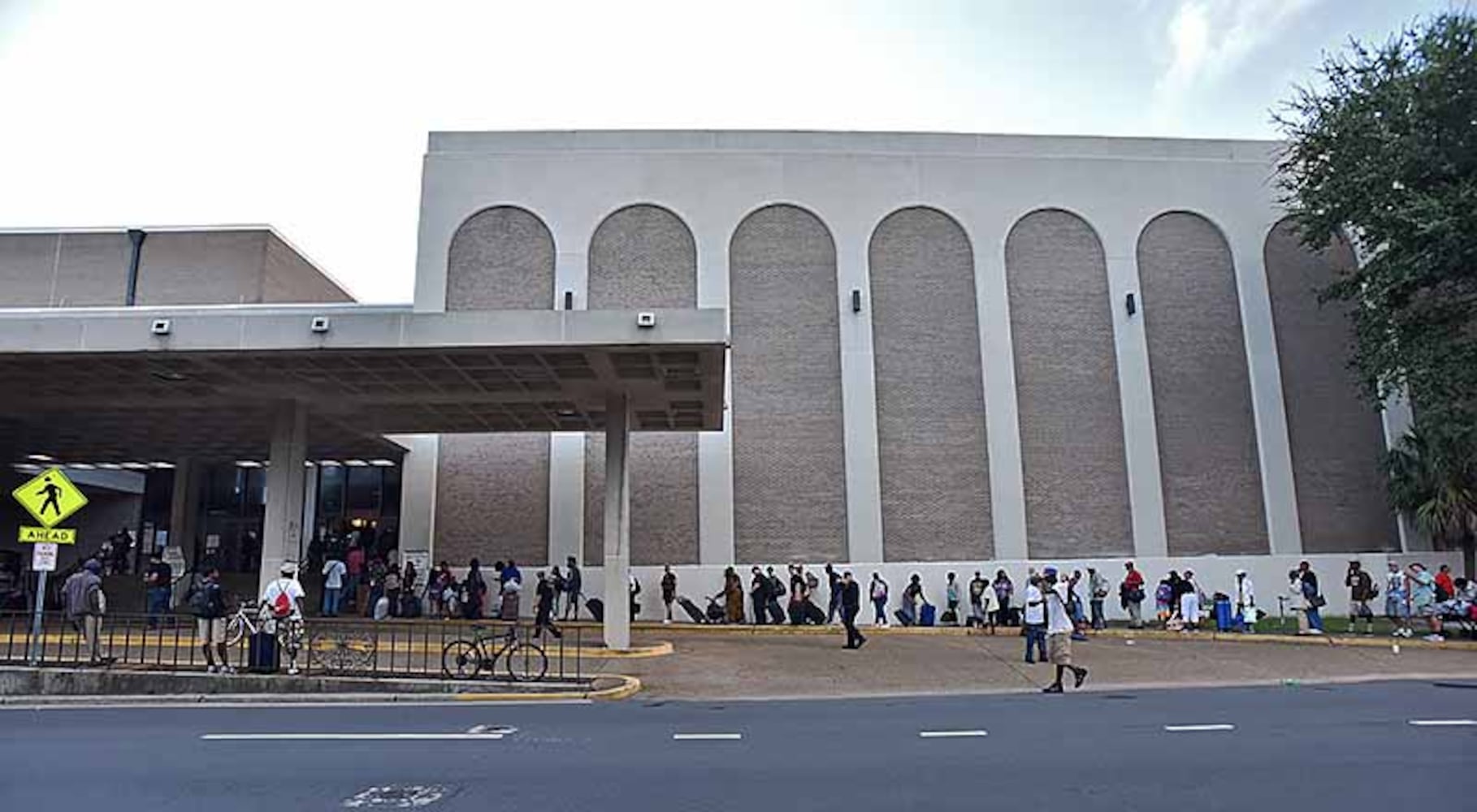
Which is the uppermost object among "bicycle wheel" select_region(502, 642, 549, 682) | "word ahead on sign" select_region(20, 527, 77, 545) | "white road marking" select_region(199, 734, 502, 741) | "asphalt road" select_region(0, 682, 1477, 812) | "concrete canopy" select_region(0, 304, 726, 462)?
"concrete canopy" select_region(0, 304, 726, 462)

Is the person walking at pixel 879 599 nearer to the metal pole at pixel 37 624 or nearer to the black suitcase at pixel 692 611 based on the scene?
the black suitcase at pixel 692 611

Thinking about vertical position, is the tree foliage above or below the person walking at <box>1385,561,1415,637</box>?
above

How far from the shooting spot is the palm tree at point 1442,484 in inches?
1002

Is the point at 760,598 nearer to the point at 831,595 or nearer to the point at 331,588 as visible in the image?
the point at 831,595

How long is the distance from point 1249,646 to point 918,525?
886 cm

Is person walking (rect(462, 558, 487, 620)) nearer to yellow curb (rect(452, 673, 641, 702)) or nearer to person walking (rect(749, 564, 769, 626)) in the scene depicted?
person walking (rect(749, 564, 769, 626))

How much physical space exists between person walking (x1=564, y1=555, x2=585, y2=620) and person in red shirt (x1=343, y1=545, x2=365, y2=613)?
509cm

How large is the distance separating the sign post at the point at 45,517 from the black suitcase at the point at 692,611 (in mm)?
13433

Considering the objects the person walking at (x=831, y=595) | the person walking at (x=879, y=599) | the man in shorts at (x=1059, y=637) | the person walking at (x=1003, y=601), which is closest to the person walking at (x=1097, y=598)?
the person walking at (x=1003, y=601)

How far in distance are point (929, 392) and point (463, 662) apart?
1667 centimetres

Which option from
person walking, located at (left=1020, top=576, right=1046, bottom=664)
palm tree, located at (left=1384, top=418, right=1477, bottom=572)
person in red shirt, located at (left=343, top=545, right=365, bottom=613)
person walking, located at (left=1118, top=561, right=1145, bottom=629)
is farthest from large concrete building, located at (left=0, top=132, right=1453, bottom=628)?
person walking, located at (left=1020, top=576, right=1046, bottom=664)

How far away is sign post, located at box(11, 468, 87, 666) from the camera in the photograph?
1480cm

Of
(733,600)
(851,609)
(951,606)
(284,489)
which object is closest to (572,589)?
(733,600)

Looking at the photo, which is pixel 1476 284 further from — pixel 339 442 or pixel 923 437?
pixel 339 442
